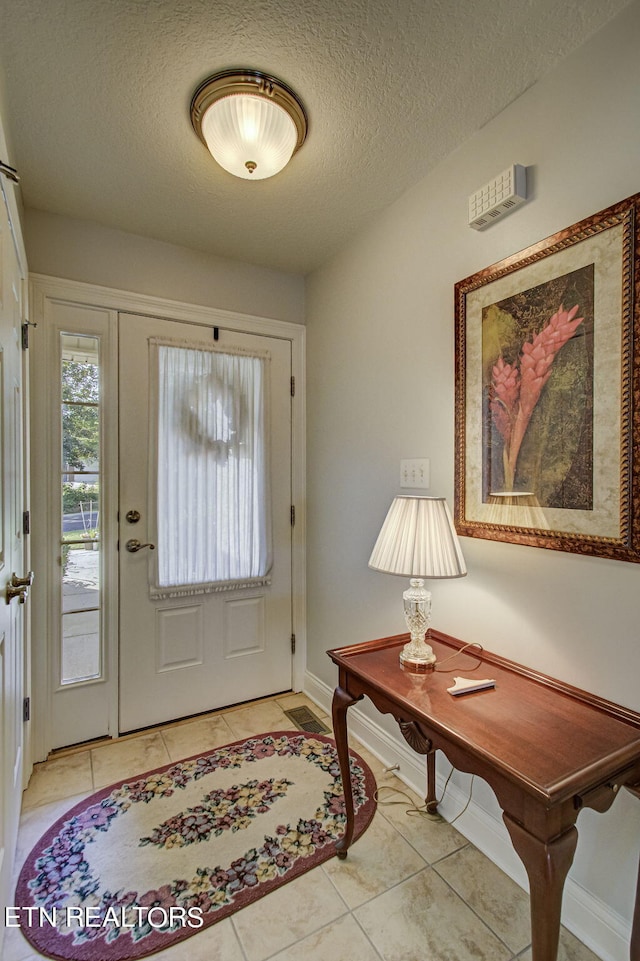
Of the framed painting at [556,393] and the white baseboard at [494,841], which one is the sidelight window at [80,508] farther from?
the framed painting at [556,393]

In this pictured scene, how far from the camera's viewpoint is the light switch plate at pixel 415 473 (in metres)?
1.82

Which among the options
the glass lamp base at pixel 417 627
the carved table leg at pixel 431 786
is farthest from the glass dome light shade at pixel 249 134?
the carved table leg at pixel 431 786

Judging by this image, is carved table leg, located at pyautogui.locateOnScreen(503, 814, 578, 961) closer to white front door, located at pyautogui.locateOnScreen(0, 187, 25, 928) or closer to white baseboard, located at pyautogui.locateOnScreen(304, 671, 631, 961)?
white baseboard, located at pyautogui.locateOnScreen(304, 671, 631, 961)

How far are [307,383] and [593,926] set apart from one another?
249 centimetres

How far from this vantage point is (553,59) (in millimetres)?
1311

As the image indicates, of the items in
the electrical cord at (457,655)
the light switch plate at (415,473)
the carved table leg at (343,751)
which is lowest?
the carved table leg at (343,751)

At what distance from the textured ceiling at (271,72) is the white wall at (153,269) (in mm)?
139

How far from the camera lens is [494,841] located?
150 cm

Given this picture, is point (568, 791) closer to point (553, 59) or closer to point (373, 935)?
point (373, 935)

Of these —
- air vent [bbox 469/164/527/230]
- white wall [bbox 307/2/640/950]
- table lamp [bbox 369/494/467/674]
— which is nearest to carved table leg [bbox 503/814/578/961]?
white wall [bbox 307/2/640/950]

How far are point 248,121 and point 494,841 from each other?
2.49 meters

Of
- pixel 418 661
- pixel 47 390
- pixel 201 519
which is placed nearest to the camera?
pixel 418 661

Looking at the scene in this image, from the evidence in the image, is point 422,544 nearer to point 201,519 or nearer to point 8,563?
point 8,563

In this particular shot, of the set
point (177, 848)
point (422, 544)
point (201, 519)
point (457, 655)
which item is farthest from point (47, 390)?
point (457, 655)
